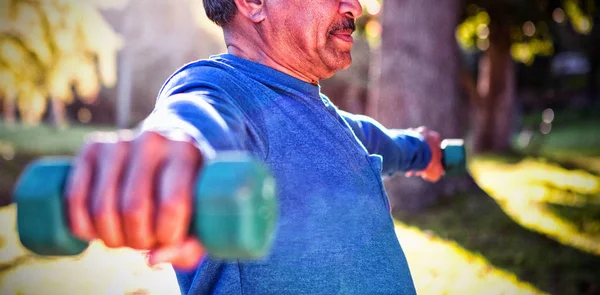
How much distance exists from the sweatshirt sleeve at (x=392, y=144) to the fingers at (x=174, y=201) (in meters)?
1.35

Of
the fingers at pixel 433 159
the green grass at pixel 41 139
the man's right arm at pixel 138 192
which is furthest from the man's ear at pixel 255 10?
the green grass at pixel 41 139

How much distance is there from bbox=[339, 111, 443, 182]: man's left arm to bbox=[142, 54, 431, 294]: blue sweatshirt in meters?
0.57

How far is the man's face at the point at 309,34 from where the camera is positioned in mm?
1598

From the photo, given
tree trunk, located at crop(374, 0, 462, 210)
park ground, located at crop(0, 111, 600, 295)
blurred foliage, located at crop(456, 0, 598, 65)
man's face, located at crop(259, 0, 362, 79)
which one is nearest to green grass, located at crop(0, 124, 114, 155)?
park ground, located at crop(0, 111, 600, 295)

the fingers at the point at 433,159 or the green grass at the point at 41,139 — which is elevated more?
the fingers at the point at 433,159

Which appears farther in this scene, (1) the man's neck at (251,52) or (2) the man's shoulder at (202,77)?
(1) the man's neck at (251,52)

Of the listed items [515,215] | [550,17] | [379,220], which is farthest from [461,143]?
[550,17]

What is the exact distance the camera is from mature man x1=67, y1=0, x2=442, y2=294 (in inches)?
29.0

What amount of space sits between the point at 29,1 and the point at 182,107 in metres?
5.18

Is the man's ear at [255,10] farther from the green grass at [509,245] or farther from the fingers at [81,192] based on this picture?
the green grass at [509,245]

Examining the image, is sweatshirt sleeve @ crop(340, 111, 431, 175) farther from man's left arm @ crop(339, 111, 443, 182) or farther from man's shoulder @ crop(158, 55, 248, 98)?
man's shoulder @ crop(158, 55, 248, 98)

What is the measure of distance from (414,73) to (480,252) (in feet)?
8.48

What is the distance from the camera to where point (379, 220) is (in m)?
1.54

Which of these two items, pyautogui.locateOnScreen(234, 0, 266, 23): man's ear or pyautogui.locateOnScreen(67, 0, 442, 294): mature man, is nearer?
pyautogui.locateOnScreen(67, 0, 442, 294): mature man
